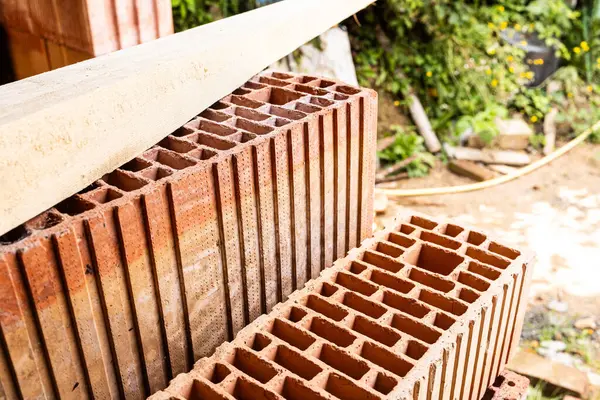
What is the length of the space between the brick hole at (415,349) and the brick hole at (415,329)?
0.28 feet

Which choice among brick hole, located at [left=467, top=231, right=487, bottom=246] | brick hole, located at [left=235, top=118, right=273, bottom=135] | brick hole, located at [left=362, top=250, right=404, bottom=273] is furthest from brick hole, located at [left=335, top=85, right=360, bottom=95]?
brick hole, located at [left=467, top=231, right=487, bottom=246]

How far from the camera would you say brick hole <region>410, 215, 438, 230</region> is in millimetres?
3328

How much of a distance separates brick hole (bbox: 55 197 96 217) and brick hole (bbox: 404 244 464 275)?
1557 mm

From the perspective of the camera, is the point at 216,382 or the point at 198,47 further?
the point at 198,47

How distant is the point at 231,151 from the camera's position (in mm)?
2592

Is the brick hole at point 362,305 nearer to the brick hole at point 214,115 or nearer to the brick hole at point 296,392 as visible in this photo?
the brick hole at point 296,392

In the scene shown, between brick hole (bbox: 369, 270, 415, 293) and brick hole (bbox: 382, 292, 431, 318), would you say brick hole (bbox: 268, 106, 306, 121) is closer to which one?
brick hole (bbox: 369, 270, 415, 293)

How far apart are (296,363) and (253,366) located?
170mm

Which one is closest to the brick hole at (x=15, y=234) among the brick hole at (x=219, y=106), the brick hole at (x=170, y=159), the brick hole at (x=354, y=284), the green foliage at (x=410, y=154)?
the brick hole at (x=170, y=159)

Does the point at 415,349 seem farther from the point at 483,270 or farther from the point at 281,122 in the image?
the point at 281,122

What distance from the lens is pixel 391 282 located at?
288 centimetres

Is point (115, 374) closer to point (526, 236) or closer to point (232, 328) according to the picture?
point (232, 328)

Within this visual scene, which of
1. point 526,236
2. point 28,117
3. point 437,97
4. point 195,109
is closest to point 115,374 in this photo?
point 28,117

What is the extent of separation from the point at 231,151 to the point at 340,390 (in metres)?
1.06
